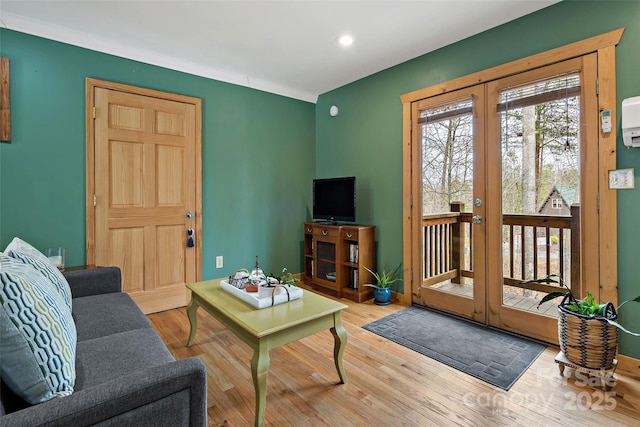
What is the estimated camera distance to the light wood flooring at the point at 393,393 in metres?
1.57

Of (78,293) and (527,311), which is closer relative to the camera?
(78,293)

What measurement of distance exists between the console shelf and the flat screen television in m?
0.13

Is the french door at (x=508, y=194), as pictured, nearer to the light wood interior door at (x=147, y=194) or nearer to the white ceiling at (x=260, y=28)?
the white ceiling at (x=260, y=28)

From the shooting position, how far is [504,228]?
2.57 meters

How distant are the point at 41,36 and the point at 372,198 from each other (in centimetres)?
325

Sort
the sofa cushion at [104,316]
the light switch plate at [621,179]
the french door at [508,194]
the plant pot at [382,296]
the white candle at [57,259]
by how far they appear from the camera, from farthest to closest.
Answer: the plant pot at [382,296], the white candle at [57,259], the french door at [508,194], the light switch plate at [621,179], the sofa cushion at [104,316]

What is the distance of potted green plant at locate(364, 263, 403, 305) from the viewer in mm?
3227

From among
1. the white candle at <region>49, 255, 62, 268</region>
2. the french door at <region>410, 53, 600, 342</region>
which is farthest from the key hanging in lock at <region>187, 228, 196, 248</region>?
the french door at <region>410, 53, 600, 342</region>

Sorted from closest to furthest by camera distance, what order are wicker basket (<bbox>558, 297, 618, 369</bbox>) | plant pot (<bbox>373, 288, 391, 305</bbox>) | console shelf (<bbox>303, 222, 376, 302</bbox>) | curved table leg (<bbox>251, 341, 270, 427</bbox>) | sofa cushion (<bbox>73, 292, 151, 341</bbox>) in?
curved table leg (<bbox>251, 341, 270, 427</bbox>)
sofa cushion (<bbox>73, 292, 151, 341</bbox>)
wicker basket (<bbox>558, 297, 618, 369</bbox>)
plant pot (<bbox>373, 288, 391, 305</bbox>)
console shelf (<bbox>303, 222, 376, 302</bbox>)

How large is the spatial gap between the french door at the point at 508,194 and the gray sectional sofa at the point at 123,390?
95.8 inches

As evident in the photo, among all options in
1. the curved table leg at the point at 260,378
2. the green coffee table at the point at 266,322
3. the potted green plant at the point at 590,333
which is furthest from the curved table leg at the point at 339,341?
the potted green plant at the point at 590,333

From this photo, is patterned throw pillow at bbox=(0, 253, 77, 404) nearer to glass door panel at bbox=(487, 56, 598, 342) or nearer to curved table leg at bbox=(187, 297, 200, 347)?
curved table leg at bbox=(187, 297, 200, 347)

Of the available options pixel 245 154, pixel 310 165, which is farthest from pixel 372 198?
pixel 245 154

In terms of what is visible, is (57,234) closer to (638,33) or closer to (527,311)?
(527,311)
